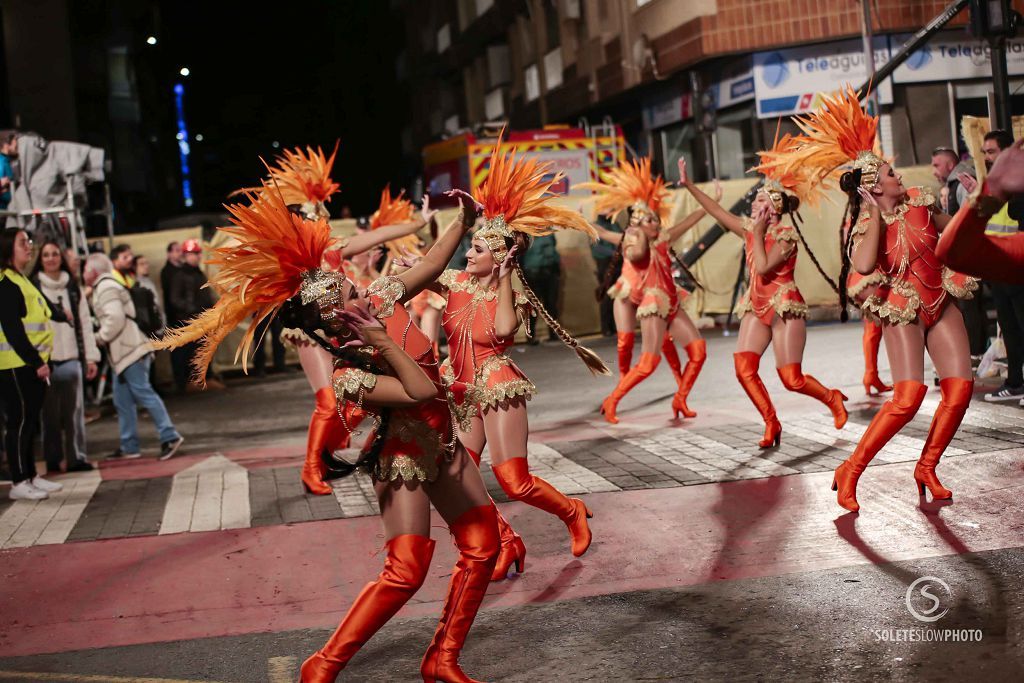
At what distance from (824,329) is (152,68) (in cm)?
4465

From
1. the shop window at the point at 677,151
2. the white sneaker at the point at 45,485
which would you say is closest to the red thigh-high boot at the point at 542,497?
the white sneaker at the point at 45,485

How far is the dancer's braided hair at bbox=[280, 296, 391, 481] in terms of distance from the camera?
4641 millimetres

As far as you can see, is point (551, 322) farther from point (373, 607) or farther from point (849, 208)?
point (373, 607)

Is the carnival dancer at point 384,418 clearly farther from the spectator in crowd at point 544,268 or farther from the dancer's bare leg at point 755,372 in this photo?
the spectator in crowd at point 544,268

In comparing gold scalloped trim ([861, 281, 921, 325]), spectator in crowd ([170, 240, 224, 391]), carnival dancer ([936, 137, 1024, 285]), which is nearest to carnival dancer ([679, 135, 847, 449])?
gold scalloped trim ([861, 281, 921, 325])

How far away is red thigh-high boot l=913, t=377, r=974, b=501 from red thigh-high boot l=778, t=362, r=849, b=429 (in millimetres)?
2189

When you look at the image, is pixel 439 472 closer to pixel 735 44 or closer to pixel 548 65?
pixel 735 44

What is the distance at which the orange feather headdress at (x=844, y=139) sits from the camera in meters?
7.57

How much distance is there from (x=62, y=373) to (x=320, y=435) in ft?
11.0

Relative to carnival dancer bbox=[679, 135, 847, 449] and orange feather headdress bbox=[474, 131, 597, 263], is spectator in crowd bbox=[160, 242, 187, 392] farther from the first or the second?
orange feather headdress bbox=[474, 131, 597, 263]

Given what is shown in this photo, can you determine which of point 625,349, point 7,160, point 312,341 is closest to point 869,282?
point 625,349

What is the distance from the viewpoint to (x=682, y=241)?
69.9ft

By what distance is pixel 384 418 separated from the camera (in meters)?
4.80

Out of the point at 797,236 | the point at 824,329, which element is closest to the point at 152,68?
the point at 824,329
